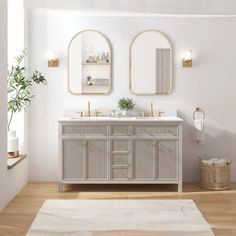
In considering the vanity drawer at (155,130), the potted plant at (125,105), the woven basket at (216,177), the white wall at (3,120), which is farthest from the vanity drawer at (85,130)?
the woven basket at (216,177)

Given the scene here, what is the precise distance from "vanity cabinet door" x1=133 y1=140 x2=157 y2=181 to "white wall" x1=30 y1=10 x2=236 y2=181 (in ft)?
2.50

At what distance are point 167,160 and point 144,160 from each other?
271 millimetres

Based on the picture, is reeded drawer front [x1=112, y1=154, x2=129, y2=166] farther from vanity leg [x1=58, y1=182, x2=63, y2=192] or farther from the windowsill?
the windowsill

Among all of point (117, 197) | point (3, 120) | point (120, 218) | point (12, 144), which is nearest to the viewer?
point (120, 218)

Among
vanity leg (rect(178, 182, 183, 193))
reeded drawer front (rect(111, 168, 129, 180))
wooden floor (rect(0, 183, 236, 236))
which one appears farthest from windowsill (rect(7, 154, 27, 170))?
vanity leg (rect(178, 182, 183, 193))

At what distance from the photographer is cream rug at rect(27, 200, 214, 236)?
352 cm

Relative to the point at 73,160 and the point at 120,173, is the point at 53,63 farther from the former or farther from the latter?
the point at 120,173

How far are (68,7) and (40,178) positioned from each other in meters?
2.25

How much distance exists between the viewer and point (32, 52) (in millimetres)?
5559

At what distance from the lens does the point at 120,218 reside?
3896 mm

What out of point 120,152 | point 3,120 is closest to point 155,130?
point 120,152

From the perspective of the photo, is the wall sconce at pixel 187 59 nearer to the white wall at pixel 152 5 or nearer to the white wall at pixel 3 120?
the white wall at pixel 152 5

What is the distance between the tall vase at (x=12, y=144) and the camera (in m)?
4.89

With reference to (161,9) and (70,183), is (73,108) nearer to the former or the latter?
(70,183)
